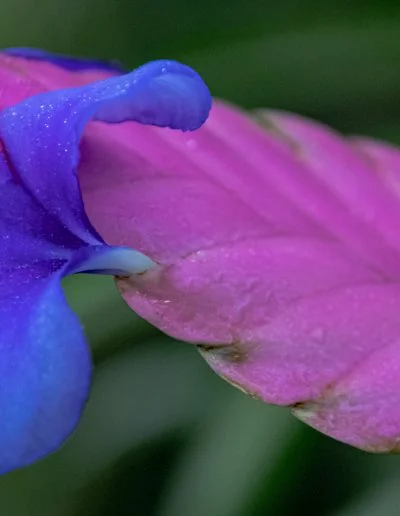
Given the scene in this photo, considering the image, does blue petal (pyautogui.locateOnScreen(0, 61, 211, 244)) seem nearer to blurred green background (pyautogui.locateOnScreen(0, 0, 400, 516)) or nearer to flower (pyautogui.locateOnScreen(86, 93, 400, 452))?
flower (pyautogui.locateOnScreen(86, 93, 400, 452))

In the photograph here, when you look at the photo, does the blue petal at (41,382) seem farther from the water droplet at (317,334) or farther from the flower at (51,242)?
the water droplet at (317,334)

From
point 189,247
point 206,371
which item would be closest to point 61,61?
point 189,247

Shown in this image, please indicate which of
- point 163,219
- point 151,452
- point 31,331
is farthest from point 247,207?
point 151,452

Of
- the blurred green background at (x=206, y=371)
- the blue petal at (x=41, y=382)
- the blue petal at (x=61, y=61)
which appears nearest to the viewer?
the blue petal at (x=41, y=382)

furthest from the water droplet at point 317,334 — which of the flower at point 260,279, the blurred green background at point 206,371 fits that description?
the blurred green background at point 206,371

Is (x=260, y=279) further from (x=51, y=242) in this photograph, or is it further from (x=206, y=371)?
(x=206, y=371)

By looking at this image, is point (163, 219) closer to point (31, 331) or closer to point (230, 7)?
point (31, 331)
